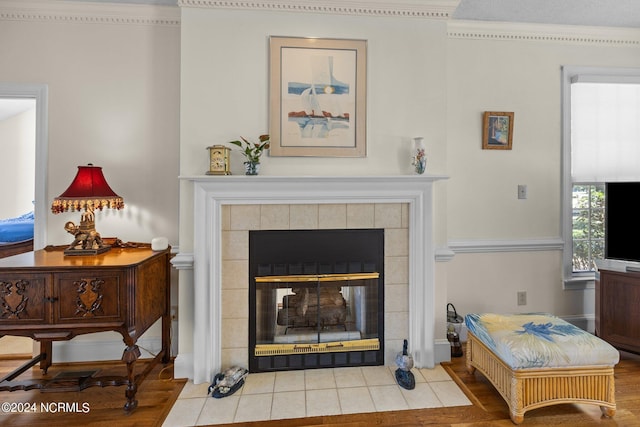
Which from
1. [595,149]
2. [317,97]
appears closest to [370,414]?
[317,97]

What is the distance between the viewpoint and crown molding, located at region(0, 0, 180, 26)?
2422 millimetres

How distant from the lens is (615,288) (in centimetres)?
256

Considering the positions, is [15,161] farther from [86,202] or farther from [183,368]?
[183,368]

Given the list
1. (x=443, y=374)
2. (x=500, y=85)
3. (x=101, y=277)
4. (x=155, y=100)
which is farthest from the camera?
(x=500, y=85)

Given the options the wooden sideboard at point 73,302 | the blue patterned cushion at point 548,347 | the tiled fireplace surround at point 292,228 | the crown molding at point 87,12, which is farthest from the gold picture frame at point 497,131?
the wooden sideboard at point 73,302

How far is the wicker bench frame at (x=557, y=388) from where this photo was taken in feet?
6.03

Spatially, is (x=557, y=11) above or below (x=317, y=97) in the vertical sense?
above

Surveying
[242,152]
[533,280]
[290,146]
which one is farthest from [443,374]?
[242,152]

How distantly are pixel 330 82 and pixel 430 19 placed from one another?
0.85 metres

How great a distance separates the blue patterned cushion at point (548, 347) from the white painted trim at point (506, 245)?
2.71 feet

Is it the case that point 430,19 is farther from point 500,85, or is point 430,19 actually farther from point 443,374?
point 443,374

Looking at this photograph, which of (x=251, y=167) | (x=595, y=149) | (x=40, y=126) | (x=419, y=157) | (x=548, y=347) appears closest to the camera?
(x=548, y=347)

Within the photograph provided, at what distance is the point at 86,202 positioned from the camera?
2.12 meters

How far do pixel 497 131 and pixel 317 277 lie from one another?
1876 mm
